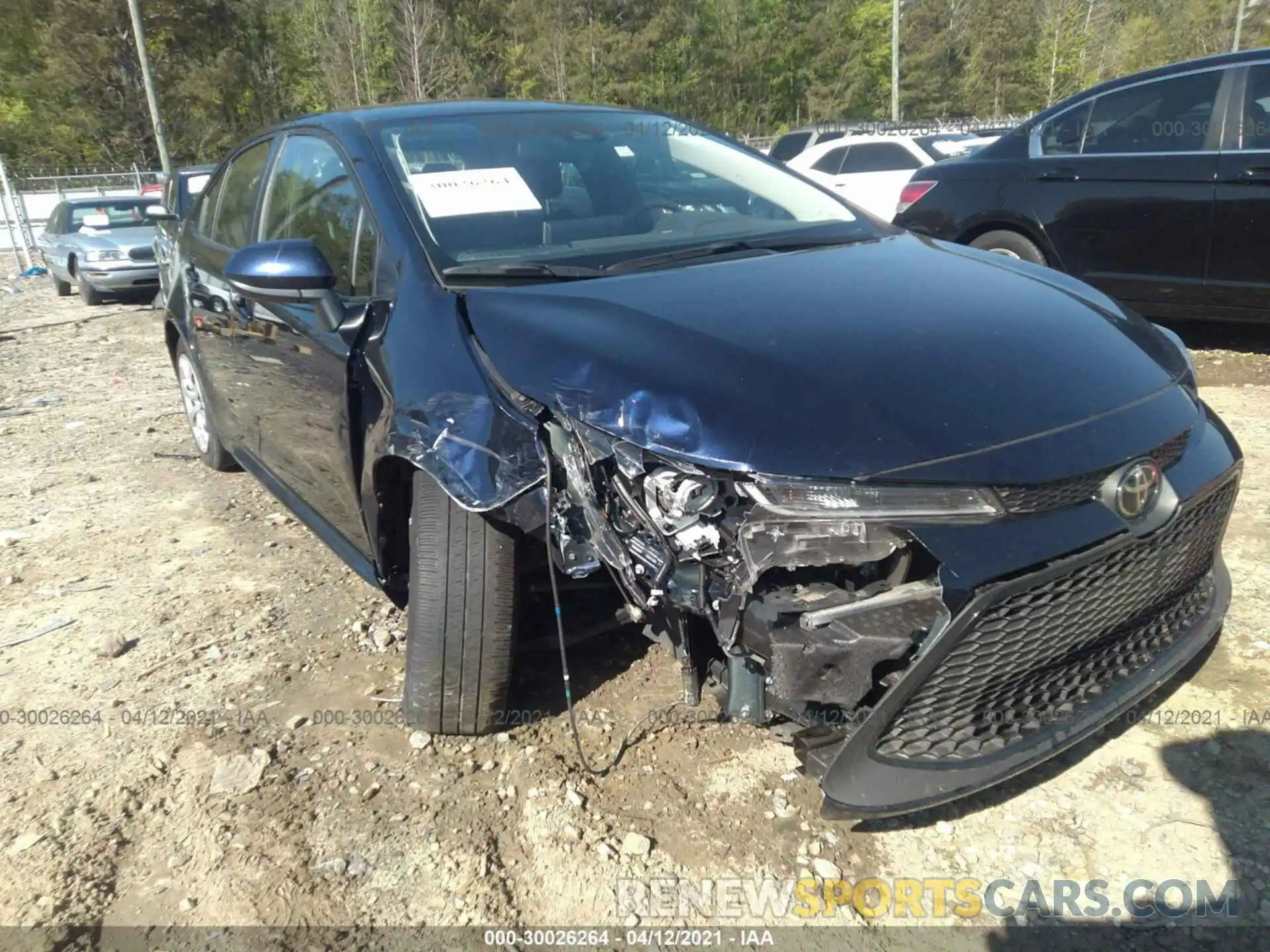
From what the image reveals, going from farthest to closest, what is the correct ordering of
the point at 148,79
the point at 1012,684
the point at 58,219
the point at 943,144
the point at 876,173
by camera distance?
the point at 148,79, the point at 943,144, the point at 58,219, the point at 876,173, the point at 1012,684

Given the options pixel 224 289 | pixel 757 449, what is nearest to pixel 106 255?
pixel 224 289

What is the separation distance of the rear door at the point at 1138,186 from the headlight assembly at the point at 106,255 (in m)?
10.3

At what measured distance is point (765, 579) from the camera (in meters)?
1.90

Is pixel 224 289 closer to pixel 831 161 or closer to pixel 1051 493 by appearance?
pixel 1051 493

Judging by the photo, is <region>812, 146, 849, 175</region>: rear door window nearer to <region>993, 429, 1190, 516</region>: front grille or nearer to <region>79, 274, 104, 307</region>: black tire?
<region>79, 274, 104, 307</region>: black tire

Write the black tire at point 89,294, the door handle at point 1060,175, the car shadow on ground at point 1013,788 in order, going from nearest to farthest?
the car shadow on ground at point 1013,788 < the door handle at point 1060,175 < the black tire at point 89,294

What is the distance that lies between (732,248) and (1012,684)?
1.41 m

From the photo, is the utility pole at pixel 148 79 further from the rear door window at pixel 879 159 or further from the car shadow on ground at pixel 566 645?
the car shadow on ground at pixel 566 645

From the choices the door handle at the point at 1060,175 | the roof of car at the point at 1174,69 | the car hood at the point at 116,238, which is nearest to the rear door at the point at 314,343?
the roof of car at the point at 1174,69

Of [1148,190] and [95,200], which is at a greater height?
[1148,190]

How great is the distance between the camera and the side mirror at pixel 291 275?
262cm

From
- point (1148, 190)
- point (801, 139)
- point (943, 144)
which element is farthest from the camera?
point (801, 139)

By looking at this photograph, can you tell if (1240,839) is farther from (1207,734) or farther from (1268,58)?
(1268,58)

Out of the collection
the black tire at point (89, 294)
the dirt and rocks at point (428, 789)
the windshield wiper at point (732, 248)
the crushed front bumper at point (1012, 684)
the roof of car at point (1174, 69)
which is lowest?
the black tire at point (89, 294)
